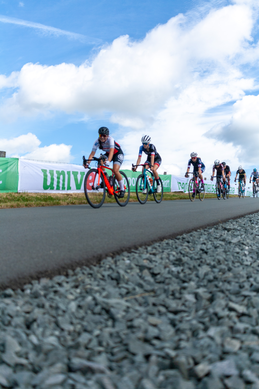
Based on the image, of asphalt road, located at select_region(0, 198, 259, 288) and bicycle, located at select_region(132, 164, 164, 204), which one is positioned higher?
bicycle, located at select_region(132, 164, 164, 204)

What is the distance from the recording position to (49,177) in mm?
17781

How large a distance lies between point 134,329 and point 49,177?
55.6ft

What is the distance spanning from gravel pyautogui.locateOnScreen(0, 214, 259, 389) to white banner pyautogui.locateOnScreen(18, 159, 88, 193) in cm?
1500

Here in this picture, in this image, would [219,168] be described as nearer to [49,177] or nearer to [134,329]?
[49,177]

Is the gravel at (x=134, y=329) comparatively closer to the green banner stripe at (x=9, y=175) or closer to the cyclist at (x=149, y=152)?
the cyclist at (x=149, y=152)

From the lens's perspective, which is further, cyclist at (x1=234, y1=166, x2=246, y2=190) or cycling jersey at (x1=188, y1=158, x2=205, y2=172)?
cyclist at (x1=234, y1=166, x2=246, y2=190)

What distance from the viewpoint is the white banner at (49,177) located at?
54.2 feet

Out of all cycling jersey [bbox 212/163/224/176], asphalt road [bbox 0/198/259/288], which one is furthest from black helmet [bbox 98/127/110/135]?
cycling jersey [bbox 212/163/224/176]

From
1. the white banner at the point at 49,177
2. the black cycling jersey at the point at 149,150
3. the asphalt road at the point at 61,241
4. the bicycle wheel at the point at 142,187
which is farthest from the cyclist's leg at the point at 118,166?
the white banner at the point at 49,177

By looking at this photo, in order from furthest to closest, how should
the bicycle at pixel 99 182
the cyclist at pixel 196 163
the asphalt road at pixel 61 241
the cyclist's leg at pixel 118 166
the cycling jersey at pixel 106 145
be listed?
the cyclist at pixel 196 163, the cyclist's leg at pixel 118 166, the cycling jersey at pixel 106 145, the bicycle at pixel 99 182, the asphalt road at pixel 61 241

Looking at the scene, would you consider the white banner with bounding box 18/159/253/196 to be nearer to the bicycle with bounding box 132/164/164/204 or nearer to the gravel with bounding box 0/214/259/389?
the bicycle with bounding box 132/164/164/204

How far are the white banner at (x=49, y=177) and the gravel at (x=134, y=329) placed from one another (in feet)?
49.2

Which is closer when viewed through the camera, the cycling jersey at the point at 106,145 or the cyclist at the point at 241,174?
the cycling jersey at the point at 106,145

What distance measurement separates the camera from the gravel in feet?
4.01
